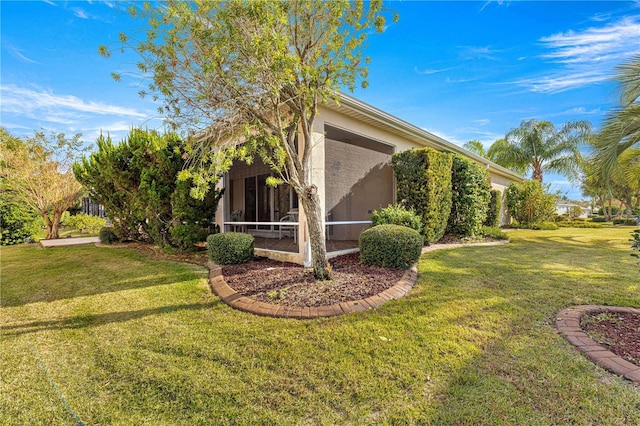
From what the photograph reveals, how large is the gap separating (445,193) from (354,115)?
3843mm

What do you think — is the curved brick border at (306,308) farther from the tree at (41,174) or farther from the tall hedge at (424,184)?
the tree at (41,174)

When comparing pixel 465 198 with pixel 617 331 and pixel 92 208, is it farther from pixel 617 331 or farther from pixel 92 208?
pixel 92 208

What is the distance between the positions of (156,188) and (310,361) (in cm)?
670

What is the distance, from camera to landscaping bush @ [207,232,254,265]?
239 inches

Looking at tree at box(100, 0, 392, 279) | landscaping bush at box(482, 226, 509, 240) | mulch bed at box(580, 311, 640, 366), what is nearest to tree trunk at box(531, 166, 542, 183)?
landscaping bush at box(482, 226, 509, 240)

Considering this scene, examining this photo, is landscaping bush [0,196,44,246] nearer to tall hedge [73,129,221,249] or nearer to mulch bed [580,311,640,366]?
tall hedge [73,129,221,249]

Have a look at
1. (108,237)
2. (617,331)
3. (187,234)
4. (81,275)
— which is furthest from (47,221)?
(617,331)

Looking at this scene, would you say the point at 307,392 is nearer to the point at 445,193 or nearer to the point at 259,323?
the point at 259,323

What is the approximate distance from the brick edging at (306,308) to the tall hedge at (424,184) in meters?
3.44

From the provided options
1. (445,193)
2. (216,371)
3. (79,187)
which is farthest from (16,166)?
(445,193)

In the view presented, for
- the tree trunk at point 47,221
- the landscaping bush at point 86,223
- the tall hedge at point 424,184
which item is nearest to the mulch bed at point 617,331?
the tall hedge at point 424,184

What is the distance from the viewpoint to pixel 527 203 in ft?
53.3

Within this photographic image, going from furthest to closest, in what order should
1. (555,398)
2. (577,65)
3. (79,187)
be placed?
(79,187)
(577,65)
(555,398)

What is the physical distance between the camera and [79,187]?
12812 millimetres
